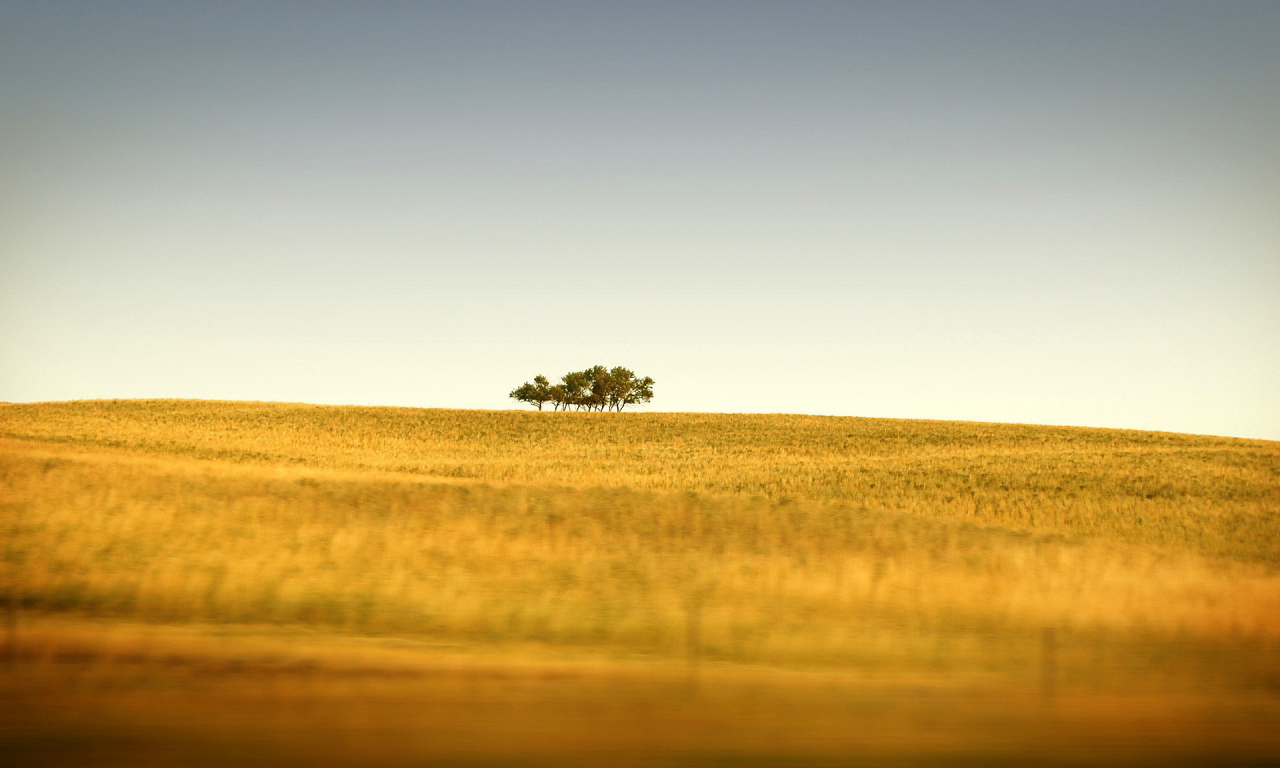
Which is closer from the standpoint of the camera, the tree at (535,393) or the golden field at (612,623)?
the golden field at (612,623)

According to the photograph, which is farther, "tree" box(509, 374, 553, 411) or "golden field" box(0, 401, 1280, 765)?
"tree" box(509, 374, 553, 411)

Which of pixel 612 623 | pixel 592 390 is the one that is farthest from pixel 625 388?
pixel 612 623

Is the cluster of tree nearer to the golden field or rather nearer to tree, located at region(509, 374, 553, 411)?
tree, located at region(509, 374, 553, 411)

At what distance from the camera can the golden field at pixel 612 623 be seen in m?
6.18

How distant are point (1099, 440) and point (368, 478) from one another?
139 ft

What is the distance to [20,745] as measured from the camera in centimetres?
568

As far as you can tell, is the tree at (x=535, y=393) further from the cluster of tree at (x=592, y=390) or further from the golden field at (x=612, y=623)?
the golden field at (x=612, y=623)

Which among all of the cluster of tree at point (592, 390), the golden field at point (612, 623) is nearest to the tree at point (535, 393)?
the cluster of tree at point (592, 390)

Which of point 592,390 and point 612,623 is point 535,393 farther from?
point 612,623

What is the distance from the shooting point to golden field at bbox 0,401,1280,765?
20.3ft

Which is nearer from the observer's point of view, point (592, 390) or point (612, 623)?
point (612, 623)

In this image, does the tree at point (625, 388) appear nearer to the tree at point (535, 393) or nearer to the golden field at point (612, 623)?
the tree at point (535, 393)

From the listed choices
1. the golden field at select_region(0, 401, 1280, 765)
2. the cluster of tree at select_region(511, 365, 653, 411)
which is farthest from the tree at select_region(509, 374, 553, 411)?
the golden field at select_region(0, 401, 1280, 765)

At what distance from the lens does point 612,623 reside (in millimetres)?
10281
